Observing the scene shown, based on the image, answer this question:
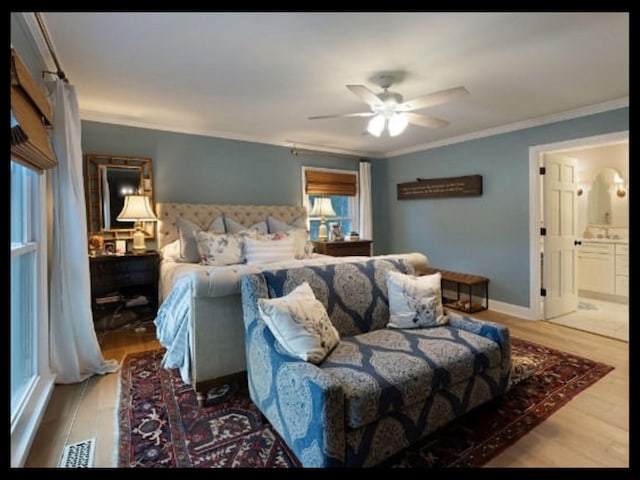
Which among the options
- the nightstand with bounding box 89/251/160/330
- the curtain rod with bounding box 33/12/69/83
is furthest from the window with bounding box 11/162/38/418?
the nightstand with bounding box 89/251/160/330

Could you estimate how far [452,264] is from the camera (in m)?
4.95

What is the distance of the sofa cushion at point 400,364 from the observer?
1505 millimetres

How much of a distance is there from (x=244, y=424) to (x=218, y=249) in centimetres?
198

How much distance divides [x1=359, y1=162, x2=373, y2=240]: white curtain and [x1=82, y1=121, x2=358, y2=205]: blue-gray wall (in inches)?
33.8

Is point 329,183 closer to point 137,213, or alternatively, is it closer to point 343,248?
point 343,248

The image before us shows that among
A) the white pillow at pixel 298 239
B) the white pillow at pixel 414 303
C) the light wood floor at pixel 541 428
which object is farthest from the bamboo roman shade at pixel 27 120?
the white pillow at pixel 414 303

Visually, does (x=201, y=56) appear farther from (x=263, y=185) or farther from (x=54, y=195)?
(x=263, y=185)

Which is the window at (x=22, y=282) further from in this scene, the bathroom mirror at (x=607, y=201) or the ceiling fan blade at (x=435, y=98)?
the bathroom mirror at (x=607, y=201)

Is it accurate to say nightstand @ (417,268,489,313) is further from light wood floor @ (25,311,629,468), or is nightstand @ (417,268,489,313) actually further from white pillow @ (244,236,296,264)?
white pillow @ (244,236,296,264)

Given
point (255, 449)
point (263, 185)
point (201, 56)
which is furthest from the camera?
point (263, 185)

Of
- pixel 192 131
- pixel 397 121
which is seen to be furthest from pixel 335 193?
pixel 397 121

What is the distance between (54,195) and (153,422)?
173 cm

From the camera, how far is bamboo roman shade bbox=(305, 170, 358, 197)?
522cm
